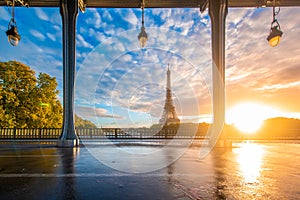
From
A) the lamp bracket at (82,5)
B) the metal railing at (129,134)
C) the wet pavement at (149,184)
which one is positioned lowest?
the metal railing at (129,134)

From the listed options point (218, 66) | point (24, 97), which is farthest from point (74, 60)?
point (24, 97)

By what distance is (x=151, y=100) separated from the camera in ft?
45.7

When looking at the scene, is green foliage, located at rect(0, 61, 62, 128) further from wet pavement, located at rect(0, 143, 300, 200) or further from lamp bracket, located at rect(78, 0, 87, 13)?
wet pavement, located at rect(0, 143, 300, 200)

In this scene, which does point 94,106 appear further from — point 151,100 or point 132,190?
point 132,190

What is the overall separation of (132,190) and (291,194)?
101 inches

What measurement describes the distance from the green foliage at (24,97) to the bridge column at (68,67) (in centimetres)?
1095

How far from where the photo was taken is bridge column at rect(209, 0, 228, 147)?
32.1ft

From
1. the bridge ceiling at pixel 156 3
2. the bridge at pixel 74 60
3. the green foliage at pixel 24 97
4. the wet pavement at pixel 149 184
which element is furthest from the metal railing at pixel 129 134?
the wet pavement at pixel 149 184

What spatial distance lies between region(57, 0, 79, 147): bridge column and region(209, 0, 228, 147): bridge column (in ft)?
25.0

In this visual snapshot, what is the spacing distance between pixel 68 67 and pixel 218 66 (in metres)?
8.20

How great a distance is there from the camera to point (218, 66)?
9.88 meters

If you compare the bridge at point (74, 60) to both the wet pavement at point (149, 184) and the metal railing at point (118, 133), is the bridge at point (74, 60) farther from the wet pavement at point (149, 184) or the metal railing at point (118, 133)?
the metal railing at point (118, 133)

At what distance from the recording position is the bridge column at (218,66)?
9.77 m

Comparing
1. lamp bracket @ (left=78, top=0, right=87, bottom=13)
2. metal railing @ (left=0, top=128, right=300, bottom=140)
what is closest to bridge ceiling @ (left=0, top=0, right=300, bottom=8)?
lamp bracket @ (left=78, top=0, right=87, bottom=13)
